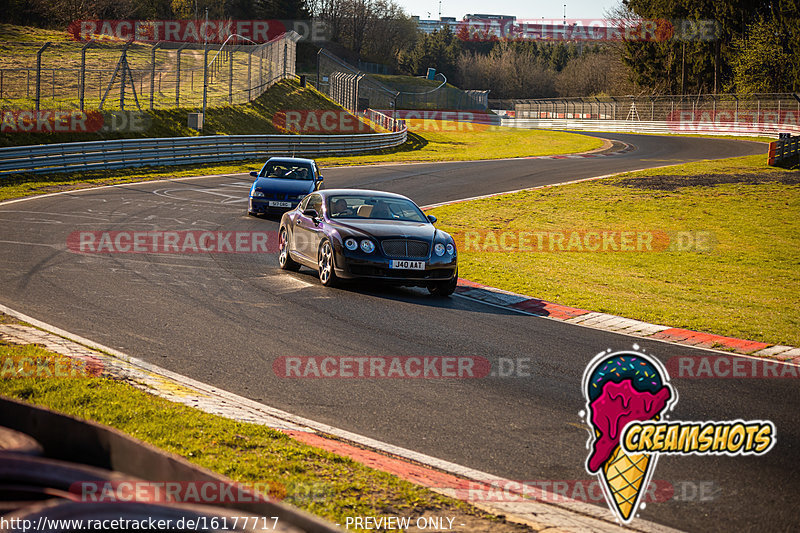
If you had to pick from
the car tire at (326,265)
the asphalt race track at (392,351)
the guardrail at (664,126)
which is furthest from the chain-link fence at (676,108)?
the asphalt race track at (392,351)

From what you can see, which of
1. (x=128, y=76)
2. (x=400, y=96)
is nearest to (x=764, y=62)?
(x=400, y=96)

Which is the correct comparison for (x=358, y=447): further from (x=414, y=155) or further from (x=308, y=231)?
(x=414, y=155)

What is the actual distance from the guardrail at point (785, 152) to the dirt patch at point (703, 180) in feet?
12.2

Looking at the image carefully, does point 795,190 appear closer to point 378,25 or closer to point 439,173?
point 439,173

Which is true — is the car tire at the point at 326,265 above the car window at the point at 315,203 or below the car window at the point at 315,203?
below

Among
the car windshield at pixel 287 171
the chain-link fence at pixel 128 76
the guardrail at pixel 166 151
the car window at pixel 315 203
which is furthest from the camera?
the chain-link fence at pixel 128 76

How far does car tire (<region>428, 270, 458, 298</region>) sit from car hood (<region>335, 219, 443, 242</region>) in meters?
0.69

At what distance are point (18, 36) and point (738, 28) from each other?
194ft

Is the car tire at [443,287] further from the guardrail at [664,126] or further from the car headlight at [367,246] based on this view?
the guardrail at [664,126]

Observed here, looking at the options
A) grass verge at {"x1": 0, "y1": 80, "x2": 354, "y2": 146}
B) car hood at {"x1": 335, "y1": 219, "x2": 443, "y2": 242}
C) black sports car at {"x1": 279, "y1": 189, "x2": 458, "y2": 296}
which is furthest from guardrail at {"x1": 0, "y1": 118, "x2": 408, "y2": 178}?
car hood at {"x1": 335, "y1": 219, "x2": 443, "y2": 242}

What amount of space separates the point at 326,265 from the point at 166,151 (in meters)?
21.0

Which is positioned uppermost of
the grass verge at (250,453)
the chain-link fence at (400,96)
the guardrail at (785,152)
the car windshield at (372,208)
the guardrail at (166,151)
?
the chain-link fence at (400,96)

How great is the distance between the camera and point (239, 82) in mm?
46562

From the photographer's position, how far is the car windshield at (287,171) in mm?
21188
